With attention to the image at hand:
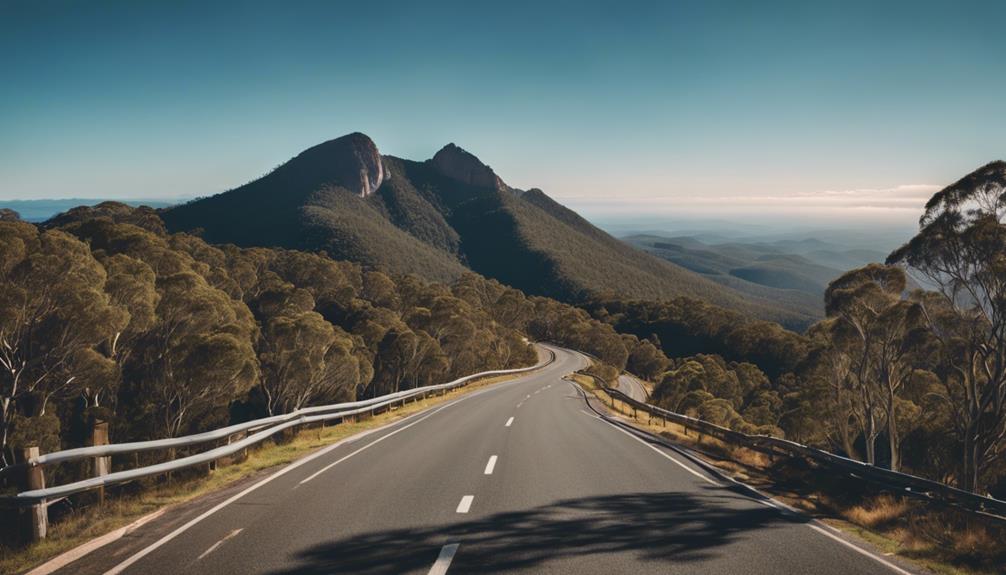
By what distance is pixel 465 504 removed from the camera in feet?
24.8

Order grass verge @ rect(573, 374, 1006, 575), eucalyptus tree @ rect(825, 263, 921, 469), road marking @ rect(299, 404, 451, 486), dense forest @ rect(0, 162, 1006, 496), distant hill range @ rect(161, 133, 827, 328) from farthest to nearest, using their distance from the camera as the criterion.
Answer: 1. distant hill range @ rect(161, 133, 827, 328)
2. eucalyptus tree @ rect(825, 263, 921, 469)
3. dense forest @ rect(0, 162, 1006, 496)
4. road marking @ rect(299, 404, 451, 486)
5. grass verge @ rect(573, 374, 1006, 575)

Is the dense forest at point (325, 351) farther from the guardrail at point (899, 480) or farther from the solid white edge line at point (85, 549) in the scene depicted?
the solid white edge line at point (85, 549)

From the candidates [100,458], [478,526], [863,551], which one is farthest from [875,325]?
[100,458]

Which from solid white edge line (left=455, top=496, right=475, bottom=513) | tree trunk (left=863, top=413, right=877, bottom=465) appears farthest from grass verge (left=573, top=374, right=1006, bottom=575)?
tree trunk (left=863, top=413, right=877, bottom=465)

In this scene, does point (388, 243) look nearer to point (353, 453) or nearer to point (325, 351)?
point (325, 351)

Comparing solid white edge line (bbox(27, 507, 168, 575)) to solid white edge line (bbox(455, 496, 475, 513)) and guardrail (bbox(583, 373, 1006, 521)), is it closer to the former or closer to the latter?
solid white edge line (bbox(455, 496, 475, 513))

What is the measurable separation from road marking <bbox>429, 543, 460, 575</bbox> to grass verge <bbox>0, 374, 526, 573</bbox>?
4.03m

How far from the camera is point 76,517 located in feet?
21.2

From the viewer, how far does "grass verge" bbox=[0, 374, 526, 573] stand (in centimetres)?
542

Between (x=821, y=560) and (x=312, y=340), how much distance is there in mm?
39915

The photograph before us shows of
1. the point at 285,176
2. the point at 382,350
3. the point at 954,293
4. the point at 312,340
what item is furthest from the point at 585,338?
the point at 285,176

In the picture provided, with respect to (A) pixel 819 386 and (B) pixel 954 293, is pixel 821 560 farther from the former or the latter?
(A) pixel 819 386

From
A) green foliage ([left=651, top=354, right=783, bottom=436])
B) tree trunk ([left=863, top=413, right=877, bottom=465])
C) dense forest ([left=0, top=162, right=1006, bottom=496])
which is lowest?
green foliage ([left=651, top=354, right=783, bottom=436])

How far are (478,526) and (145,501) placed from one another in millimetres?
5079
